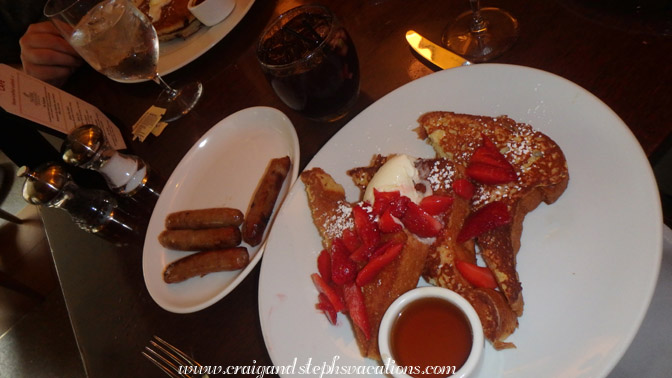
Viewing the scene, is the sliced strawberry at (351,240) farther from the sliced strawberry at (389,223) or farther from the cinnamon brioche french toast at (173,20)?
the cinnamon brioche french toast at (173,20)

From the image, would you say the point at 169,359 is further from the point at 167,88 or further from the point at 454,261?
the point at 167,88

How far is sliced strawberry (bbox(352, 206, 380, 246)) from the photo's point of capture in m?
1.39

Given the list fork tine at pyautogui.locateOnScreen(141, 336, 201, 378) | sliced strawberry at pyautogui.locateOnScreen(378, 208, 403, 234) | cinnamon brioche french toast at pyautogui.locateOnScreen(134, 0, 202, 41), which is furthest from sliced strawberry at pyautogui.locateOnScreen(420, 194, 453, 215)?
cinnamon brioche french toast at pyautogui.locateOnScreen(134, 0, 202, 41)

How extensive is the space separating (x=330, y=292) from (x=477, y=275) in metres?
0.45

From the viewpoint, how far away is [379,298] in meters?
1.34

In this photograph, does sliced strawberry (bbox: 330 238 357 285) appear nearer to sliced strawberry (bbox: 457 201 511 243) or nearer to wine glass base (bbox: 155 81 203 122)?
sliced strawberry (bbox: 457 201 511 243)

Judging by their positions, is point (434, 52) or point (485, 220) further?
point (434, 52)

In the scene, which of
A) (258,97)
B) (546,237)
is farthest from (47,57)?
(546,237)

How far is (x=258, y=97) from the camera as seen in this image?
7.24ft

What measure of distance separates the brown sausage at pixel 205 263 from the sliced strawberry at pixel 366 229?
478mm

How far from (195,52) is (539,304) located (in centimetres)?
214

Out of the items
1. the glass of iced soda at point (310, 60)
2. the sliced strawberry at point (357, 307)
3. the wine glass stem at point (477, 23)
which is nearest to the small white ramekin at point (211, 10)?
the glass of iced soda at point (310, 60)

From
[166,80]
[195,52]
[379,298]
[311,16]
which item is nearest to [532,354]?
[379,298]

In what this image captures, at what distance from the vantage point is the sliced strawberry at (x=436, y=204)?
1.36 m
